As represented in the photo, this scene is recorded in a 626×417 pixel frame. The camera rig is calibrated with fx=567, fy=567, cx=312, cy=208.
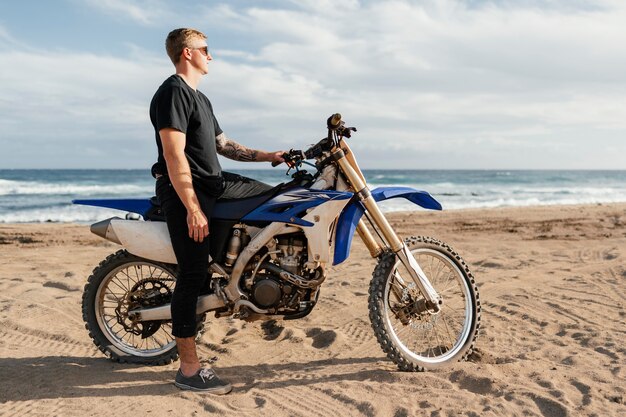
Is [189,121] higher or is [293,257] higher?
[189,121]

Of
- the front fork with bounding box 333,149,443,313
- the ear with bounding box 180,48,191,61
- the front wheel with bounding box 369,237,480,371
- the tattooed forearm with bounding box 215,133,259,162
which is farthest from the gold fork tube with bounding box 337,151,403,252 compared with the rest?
the ear with bounding box 180,48,191,61

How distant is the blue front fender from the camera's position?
12.6 feet

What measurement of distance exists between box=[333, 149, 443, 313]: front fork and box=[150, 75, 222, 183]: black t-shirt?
868 mm

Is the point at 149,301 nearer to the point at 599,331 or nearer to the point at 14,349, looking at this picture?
the point at 14,349

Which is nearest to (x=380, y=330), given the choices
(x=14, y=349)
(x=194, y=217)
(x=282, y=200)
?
(x=282, y=200)

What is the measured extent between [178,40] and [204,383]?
2.25m

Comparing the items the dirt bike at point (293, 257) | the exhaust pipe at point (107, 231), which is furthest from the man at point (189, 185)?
the exhaust pipe at point (107, 231)

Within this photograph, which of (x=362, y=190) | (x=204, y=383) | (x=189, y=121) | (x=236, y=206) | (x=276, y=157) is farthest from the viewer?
(x=276, y=157)

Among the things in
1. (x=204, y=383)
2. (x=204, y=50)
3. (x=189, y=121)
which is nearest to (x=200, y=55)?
(x=204, y=50)

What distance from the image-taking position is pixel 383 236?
4.11 meters

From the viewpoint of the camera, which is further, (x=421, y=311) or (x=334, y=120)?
(x=421, y=311)

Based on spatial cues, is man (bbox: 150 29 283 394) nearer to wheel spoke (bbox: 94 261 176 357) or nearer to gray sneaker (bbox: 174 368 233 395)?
gray sneaker (bbox: 174 368 233 395)

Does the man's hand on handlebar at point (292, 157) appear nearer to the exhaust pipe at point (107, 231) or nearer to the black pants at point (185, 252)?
the black pants at point (185, 252)

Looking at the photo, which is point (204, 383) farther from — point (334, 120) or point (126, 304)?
point (334, 120)
